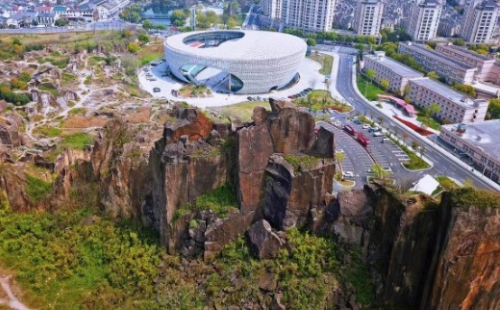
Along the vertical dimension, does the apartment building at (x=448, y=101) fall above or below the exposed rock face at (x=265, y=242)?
below

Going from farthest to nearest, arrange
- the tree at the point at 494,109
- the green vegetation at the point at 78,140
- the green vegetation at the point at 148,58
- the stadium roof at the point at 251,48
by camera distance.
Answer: the green vegetation at the point at 148,58, the stadium roof at the point at 251,48, the tree at the point at 494,109, the green vegetation at the point at 78,140

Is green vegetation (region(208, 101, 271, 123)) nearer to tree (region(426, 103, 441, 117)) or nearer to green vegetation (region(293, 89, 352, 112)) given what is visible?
green vegetation (region(293, 89, 352, 112))

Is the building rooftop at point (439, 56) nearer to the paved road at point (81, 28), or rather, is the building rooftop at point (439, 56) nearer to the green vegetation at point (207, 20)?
the green vegetation at point (207, 20)

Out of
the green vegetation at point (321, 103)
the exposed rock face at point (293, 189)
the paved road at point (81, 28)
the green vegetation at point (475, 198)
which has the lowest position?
the green vegetation at point (321, 103)

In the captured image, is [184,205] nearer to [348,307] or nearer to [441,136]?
[348,307]

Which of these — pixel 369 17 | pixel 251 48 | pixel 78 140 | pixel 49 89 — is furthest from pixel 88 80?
pixel 369 17

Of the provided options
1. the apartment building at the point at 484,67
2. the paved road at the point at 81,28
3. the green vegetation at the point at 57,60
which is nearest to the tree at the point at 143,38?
the paved road at the point at 81,28
